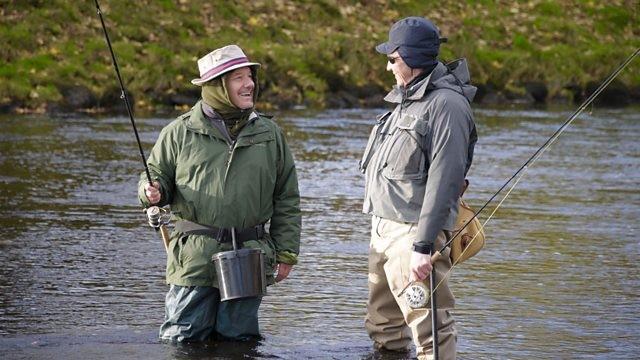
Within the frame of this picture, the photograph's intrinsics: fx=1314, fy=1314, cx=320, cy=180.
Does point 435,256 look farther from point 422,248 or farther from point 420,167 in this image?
point 420,167

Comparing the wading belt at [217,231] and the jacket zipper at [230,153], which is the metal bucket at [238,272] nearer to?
the wading belt at [217,231]

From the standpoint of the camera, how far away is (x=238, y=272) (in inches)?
253

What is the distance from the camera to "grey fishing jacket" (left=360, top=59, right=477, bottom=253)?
229 inches

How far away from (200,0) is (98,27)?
157 inches

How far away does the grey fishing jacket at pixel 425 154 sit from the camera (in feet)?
19.0

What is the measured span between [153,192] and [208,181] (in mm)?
330

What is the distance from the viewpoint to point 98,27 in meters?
25.9

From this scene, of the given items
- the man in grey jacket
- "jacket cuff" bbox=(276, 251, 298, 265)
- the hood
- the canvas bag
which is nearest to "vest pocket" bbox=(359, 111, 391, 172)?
the man in grey jacket

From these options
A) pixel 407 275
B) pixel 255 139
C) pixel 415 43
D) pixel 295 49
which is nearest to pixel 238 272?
pixel 255 139

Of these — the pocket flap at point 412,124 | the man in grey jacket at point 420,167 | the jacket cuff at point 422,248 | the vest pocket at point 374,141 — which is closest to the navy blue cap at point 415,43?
the man in grey jacket at point 420,167

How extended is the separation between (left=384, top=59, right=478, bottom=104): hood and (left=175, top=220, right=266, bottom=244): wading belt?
104cm

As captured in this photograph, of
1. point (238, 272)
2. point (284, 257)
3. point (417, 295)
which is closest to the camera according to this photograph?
point (417, 295)

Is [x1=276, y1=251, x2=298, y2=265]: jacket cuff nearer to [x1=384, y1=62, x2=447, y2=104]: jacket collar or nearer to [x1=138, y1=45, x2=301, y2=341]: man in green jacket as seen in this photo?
[x1=138, y1=45, x2=301, y2=341]: man in green jacket

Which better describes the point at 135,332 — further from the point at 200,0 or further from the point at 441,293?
the point at 200,0
